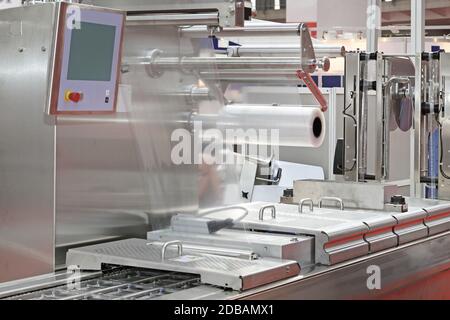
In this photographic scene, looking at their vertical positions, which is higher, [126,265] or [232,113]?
[232,113]

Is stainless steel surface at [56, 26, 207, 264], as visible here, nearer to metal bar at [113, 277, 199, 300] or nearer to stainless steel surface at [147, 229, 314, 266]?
stainless steel surface at [147, 229, 314, 266]

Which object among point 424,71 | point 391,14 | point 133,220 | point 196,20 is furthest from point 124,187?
point 391,14

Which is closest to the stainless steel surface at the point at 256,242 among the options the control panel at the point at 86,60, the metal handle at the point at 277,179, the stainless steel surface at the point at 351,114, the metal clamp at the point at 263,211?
the metal clamp at the point at 263,211

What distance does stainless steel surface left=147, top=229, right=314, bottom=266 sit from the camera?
96.8 inches

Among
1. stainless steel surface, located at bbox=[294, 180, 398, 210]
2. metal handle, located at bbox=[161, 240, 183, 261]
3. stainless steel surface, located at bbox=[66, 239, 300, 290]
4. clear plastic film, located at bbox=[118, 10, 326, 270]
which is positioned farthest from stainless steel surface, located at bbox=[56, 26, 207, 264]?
stainless steel surface, located at bbox=[294, 180, 398, 210]

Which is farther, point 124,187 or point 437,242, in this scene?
point 437,242

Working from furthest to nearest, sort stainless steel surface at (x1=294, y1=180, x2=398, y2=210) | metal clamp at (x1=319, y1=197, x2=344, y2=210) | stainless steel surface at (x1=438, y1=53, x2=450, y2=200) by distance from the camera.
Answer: stainless steel surface at (x1=438, y1=53, x2=450, y2=200) → stainless steel surface at (x1=294, y1=180, x2=398, y2=210) → metal clamp at (x1=319, y1=197, x2=344, y2=210)

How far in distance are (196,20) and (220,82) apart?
1.63 ft

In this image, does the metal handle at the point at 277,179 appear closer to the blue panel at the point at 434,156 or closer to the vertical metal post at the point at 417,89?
the vertical metal post at the point at 417,89

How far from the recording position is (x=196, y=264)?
7.43 feet

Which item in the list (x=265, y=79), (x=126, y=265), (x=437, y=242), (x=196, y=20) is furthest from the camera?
(x=437, y=242)

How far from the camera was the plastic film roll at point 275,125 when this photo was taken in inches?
112
